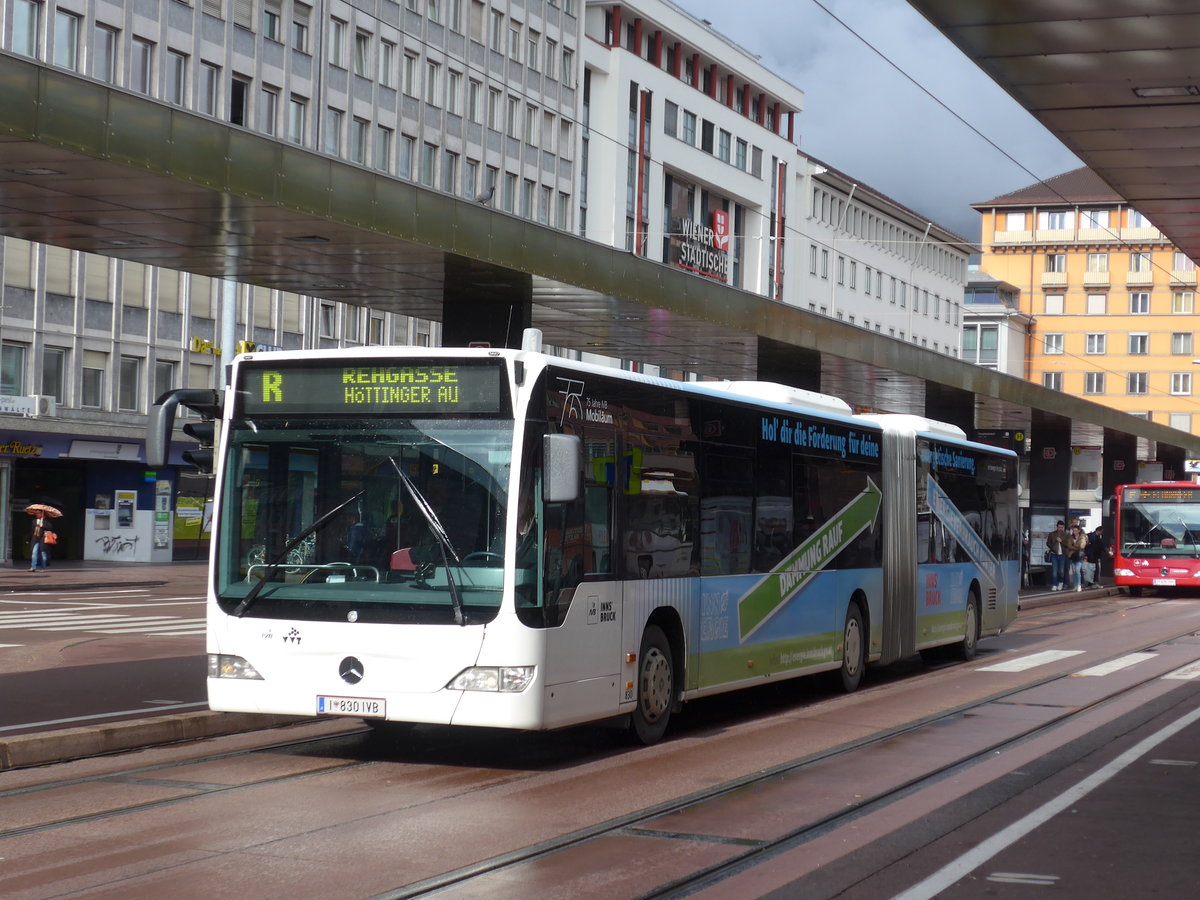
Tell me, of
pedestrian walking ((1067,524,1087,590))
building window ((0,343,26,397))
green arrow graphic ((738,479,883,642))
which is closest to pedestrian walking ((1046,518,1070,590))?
pedestrian walking ((1067,524,1087,590))

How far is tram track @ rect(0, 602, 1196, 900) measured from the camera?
7504 millimetres

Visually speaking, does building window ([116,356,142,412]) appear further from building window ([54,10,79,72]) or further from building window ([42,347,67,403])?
building window ([54,10,79,72])

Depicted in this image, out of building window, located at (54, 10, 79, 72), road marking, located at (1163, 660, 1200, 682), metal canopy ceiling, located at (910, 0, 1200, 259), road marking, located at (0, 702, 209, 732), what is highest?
building window, located at (54, 10, 79, 72)

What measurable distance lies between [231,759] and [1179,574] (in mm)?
37200

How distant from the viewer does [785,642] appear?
14.9 m

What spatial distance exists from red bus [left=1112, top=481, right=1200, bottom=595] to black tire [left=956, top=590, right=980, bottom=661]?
78.9 feet

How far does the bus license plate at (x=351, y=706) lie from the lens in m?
10.6

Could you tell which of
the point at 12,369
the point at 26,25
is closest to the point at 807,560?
the point at 26,25

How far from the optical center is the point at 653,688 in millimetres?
12320

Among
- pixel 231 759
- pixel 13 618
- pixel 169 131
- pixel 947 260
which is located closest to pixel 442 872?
pixel 231 759

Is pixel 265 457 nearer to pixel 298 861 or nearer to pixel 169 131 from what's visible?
pixel 298 861

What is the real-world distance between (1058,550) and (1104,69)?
32.7m

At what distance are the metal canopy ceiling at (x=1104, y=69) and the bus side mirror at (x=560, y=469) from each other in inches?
153

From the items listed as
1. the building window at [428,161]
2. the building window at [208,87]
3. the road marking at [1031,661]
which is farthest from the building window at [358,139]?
the road marking at [1031,661]
